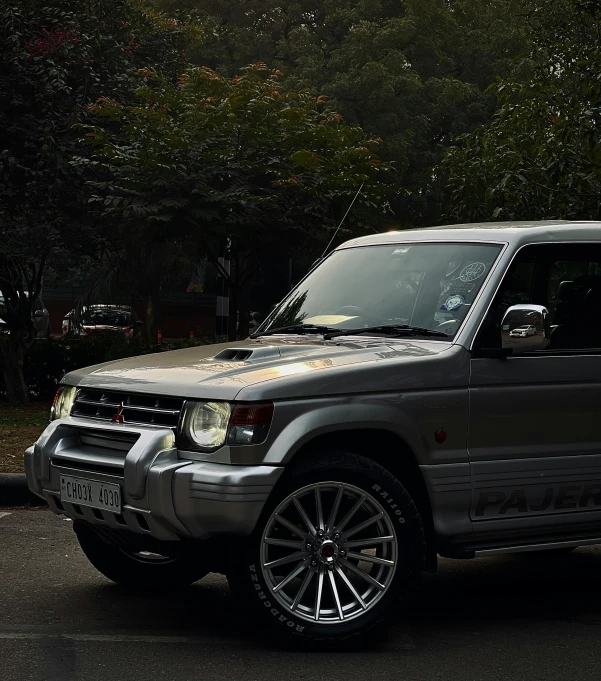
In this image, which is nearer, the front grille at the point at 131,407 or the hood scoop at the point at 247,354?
the front grille at the point at 131,407

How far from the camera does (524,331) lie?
223 inches

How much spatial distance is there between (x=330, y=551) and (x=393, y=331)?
1.24m

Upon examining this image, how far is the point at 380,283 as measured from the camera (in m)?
6.47

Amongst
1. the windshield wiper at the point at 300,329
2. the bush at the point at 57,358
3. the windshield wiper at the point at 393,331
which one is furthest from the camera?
the bush at the point at 57,358

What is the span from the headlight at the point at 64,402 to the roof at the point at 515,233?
191 cm

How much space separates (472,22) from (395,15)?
96.4 inches

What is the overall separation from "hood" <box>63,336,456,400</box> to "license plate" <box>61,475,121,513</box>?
441 millimetres

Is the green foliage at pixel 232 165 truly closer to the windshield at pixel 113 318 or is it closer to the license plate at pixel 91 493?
the license plate at pixel 91 493

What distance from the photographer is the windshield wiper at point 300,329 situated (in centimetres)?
634

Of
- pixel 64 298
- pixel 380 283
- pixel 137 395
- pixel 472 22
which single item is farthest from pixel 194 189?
pixel 64 298

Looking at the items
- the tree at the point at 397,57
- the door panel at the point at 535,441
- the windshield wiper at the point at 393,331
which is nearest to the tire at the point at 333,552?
the door panel at the point at 535,441

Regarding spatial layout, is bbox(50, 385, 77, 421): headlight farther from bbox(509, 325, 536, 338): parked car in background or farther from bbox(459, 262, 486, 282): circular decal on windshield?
bbox(509, 325, 536, 338): parked car in background

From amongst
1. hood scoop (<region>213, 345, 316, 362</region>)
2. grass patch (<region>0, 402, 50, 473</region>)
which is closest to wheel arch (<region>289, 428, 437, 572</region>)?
hood scoop (<region>213, 345, 316, 362</region>)

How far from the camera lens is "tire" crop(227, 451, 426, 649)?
523 cm
